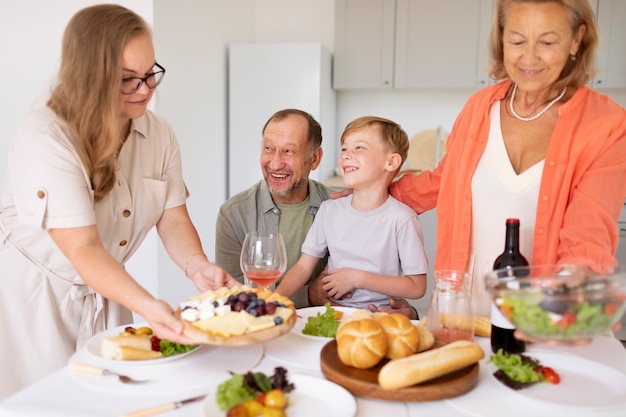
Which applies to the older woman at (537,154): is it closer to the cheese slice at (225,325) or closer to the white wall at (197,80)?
the cheese slice at (225,325)

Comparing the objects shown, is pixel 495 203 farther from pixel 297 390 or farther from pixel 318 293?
pixel 297 390

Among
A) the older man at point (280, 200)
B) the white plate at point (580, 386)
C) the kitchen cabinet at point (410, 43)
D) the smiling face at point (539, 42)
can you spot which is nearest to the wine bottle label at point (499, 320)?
the white plate at point (580, 386)

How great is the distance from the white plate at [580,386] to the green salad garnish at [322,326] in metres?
0.39

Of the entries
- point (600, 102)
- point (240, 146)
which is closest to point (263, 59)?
point (240, 146)

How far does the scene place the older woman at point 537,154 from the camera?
161 cm

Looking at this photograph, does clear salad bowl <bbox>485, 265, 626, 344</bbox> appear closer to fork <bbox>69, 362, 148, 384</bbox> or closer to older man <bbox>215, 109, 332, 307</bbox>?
fork <bbox>69, 362, 148, 384</bbox>

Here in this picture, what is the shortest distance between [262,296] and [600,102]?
109 cm

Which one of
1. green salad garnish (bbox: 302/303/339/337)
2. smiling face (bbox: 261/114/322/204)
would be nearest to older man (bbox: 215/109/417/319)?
smiling face (bbox: 261/114/322/204)

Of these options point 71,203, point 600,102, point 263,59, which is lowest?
point 71,203

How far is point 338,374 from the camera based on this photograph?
1.19 m

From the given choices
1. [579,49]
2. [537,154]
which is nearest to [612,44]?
[579,49]

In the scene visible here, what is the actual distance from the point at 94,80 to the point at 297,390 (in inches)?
34.1

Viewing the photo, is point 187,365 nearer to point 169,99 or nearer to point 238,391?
point 238,391

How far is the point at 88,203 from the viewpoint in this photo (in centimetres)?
146
